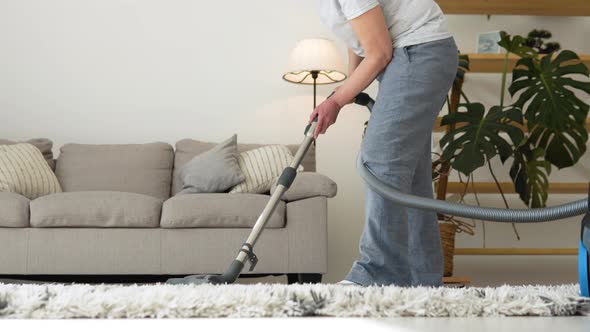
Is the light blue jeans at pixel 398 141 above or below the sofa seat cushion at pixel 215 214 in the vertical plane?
above

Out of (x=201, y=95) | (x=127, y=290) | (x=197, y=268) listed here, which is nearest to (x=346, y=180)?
(x=201, y=95)

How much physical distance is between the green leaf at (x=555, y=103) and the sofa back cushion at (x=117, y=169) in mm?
1868

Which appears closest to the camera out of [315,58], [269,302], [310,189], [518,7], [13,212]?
[269,302]

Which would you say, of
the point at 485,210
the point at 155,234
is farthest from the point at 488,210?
the point at 155,234

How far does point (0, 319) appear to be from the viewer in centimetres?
93

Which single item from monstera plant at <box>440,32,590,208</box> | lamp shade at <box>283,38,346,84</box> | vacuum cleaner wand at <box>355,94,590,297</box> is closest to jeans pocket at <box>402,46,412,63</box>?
vacuum cleaner wand at <box>355,94,590,297</box>

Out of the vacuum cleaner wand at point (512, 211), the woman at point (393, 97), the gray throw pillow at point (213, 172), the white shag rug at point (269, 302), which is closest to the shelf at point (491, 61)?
the gray throw pillow at point (213, 172)

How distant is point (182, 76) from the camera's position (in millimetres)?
4383

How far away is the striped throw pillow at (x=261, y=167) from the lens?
11.7 ft

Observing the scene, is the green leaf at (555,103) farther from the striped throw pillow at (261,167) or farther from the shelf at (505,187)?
the striped throw pillow at (261,167)

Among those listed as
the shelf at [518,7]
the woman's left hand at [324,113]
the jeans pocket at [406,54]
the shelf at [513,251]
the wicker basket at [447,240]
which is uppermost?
the shelf at [518,7]

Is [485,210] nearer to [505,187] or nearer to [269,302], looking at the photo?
[269,302]

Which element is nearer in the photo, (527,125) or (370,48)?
(370,48)

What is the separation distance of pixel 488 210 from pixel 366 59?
0.64 m
